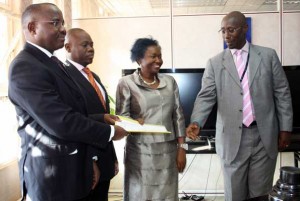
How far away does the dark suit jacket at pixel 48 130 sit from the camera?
4.11ft

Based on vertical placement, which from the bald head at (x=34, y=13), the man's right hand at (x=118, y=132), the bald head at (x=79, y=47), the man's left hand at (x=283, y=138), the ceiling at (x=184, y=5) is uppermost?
the ceiling at (x=184, y=5)

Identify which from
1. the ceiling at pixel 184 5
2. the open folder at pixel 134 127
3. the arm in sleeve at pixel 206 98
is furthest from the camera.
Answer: the ceiling at pixel 184 5

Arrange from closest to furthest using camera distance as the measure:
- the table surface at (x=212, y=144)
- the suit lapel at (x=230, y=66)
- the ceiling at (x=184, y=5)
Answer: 1. the suit lapel at (x=230, y=66)
2. the table surface at (x=212, y=144)
3. the ceiling at (x=184, y=5)

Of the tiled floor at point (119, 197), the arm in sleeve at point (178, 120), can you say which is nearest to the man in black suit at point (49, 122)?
the arm in sleeve at point (178, 120)

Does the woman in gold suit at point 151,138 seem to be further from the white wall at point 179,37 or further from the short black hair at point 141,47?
the white wall at point 179,37

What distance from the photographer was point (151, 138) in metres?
1.90

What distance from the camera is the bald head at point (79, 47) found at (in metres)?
1.97

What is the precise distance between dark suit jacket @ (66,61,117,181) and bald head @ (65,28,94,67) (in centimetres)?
22

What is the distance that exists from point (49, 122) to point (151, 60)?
917mm

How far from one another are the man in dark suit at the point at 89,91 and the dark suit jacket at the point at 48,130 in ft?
0.67

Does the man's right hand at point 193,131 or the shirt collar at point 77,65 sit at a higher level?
the shirt collar at point 77,65

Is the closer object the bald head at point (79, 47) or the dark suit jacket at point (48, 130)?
the dark suit jacket at point (48, 130)

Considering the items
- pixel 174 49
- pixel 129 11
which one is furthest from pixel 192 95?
pixel 129 11

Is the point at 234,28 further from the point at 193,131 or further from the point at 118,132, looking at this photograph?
the point at 118,132
